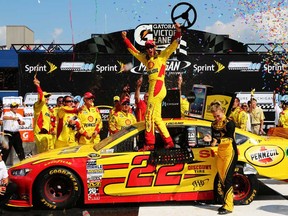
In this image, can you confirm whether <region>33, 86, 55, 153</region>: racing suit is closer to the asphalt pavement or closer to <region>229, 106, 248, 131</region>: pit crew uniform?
the asphalt pavement

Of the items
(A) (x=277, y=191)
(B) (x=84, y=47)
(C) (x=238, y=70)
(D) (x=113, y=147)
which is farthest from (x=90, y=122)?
(B) (x=84, y=47)

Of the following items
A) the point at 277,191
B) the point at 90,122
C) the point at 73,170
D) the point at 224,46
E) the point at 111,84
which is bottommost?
the point at 277,191

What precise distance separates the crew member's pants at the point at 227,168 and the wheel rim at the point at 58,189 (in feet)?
7.21

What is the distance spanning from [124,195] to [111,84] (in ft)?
27.5

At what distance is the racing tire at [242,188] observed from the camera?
5910 millimetres

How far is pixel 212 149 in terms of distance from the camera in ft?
19.5

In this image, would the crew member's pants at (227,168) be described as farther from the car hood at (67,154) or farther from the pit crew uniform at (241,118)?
the pit crew uniform at (241,118)

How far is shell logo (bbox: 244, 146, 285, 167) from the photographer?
6070 mm

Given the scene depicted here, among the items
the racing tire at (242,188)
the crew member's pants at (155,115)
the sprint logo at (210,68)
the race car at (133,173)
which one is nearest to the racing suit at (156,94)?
the crew member's pants at (155,115)

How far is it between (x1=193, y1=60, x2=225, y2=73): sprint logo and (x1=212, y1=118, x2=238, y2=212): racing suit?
8.39 metres

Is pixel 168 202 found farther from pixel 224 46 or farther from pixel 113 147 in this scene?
pixel 224 46

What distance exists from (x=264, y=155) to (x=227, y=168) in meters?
0.88

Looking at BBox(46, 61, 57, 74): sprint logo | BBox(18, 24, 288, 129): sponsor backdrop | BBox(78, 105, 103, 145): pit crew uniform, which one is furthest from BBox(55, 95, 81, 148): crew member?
BBox(46, 61, 57, 74): sprint logo

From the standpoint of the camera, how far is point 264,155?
611 centimetres
